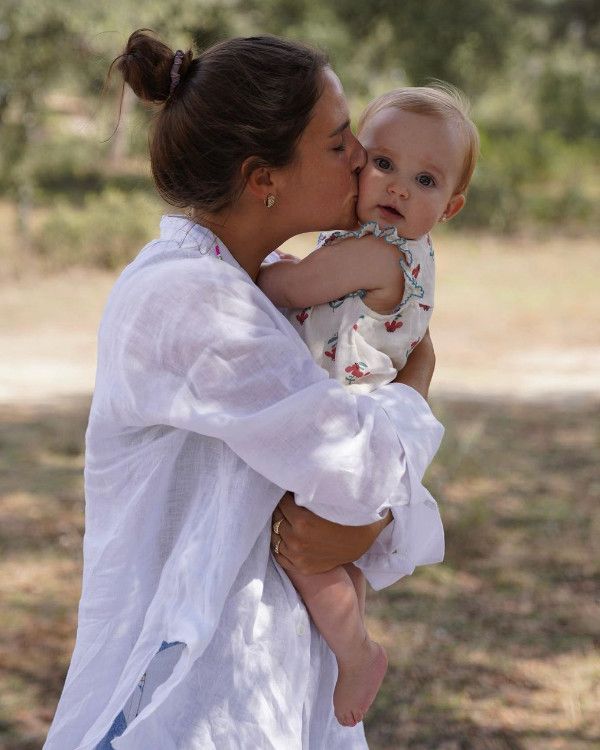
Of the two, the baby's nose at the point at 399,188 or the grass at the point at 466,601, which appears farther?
the grass at the point at 466,601

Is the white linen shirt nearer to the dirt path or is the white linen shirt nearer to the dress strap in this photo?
the dress strap

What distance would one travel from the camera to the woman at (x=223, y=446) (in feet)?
5.19

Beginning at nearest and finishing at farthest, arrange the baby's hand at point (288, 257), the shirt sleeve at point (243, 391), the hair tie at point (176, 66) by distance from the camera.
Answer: the shirt sleeve at point (243, 391)
the hair tie at point (176, 66)
the baby's hand at point (288, 257)

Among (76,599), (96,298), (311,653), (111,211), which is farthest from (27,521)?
(111,211)

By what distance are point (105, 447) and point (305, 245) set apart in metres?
13.2

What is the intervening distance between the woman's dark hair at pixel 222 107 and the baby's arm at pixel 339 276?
0.19m

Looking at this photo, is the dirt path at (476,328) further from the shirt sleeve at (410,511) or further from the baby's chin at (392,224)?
the shirt sleeve at (410,511)

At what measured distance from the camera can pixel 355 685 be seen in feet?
6.08

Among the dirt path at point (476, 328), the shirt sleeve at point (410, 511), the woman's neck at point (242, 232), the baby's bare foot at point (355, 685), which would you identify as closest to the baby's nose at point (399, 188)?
the woman's neck at point (242, 232)

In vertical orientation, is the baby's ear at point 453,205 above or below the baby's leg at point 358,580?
above

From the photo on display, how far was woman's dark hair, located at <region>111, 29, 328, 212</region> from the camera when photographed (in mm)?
1647

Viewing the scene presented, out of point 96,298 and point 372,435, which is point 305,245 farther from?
point 372,435

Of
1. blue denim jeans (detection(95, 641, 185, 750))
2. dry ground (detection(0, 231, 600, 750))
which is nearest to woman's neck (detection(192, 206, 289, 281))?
blue denim jeans (detection(95, 641, 185, 750))

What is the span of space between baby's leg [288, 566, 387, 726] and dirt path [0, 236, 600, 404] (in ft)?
21.3
